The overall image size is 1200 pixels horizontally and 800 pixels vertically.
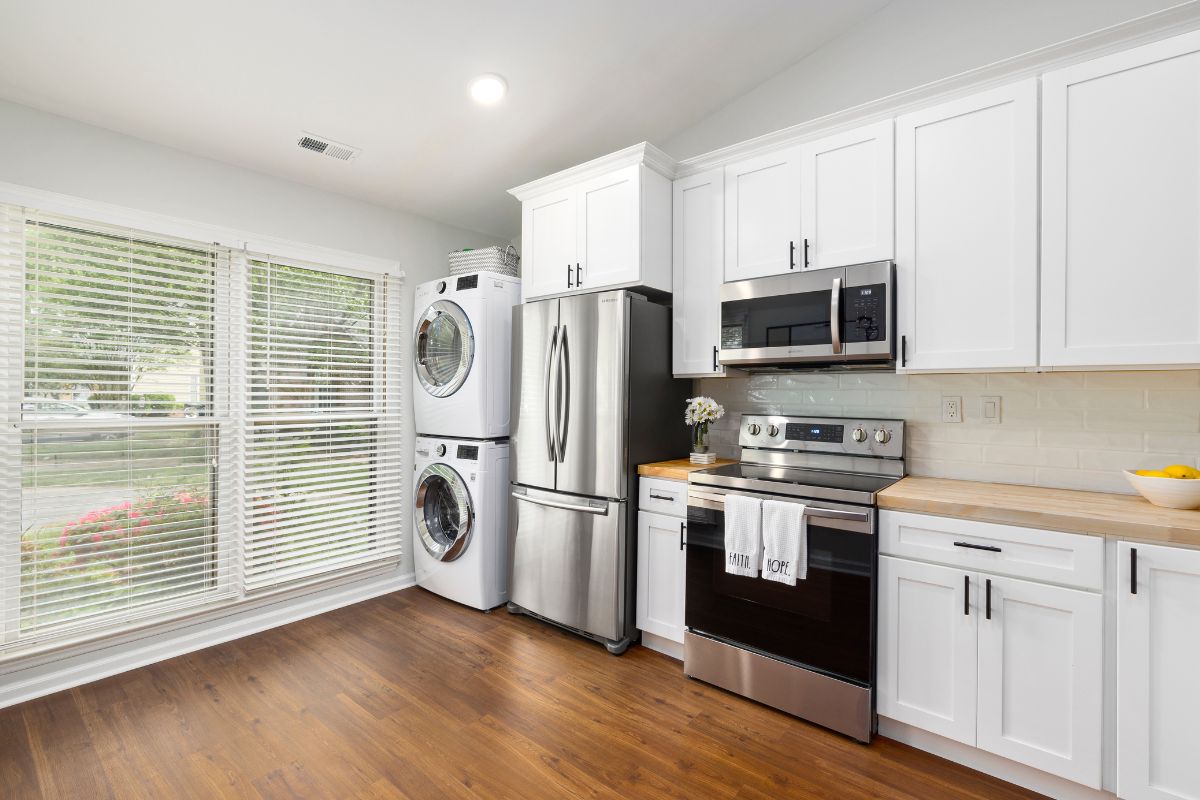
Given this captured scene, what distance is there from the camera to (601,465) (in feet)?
9.28

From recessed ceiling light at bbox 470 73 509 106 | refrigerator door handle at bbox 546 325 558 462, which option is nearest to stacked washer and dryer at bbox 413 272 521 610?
refrigerator door handle at bbox 546 325 558 462

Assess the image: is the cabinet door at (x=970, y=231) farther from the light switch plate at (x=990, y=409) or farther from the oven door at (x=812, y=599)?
the oven door at (x=812, y=599)

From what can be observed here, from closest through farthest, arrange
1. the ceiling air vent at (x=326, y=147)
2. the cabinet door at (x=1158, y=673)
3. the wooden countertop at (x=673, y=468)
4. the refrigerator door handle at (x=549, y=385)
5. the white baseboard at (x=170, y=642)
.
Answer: the cabinet door at (x=1158, y=673) → the white baseboard at (x=170, y=642) → the wooden countertop at (x=673, y=468) → the ceiling air vent at (x=326, y=147) → the refrigerator door handle at (x=549, y=385)

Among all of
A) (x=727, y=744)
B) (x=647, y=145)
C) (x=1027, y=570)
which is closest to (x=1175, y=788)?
(x=1027, y=570)

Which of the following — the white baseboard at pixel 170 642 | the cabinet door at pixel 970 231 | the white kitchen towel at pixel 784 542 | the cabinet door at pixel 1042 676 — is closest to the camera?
the cabinet door at pixel 1042 676

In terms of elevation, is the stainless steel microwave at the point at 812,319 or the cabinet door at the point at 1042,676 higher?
the stainless steel microwave at the point at 812,319

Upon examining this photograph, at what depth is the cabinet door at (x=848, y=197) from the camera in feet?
7.58

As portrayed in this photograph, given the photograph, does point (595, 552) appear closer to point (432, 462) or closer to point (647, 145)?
point (432, 462)

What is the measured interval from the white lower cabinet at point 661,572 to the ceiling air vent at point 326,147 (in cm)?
239

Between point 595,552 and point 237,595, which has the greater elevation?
point 595,552

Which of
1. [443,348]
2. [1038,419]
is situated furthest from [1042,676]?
[443,348]

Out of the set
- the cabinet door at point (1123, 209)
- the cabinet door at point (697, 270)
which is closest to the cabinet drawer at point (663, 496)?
→ the cabinet door at point (697, 270)

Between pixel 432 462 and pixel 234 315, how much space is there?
136 cm

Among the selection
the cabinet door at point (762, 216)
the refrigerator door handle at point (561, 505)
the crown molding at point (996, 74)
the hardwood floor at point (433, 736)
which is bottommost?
the hardwood floor at point (433, 736)
